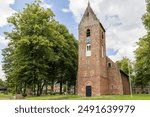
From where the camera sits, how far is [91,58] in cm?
4062

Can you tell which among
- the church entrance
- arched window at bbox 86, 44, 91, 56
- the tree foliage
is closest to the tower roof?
arched window at bbox 86, 44, 91, 56

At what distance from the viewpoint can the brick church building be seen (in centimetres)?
3981

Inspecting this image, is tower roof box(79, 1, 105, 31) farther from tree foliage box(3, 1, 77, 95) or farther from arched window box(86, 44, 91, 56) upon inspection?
tree foliage box(3, 1, 77, 95)

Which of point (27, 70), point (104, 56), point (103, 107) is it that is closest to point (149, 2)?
point (104, 56)

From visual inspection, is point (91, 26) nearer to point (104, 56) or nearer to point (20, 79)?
point (104, 56)

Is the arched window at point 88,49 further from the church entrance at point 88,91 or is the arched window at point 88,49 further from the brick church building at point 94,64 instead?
the church entrance at point 88,91

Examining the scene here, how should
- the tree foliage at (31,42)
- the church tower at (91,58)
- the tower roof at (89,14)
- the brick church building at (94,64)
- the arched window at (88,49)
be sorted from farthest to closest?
1. the tower roof at (89,14)
2. the arched window at (88,49)
3. the brick church building at (94,64)
4. the church tower at (91,58)
5. the tree foliage at (31,42)

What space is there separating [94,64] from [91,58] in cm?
128

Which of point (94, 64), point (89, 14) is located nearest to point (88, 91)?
point (94, 64)

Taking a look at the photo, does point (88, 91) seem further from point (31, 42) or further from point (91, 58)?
point (31, 42)

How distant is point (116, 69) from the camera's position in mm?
43906

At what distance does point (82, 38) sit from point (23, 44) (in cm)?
1159

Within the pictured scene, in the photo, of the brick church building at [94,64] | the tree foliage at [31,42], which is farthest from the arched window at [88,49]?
the tree foliage at [31,42]

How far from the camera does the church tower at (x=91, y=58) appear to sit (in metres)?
39.7
